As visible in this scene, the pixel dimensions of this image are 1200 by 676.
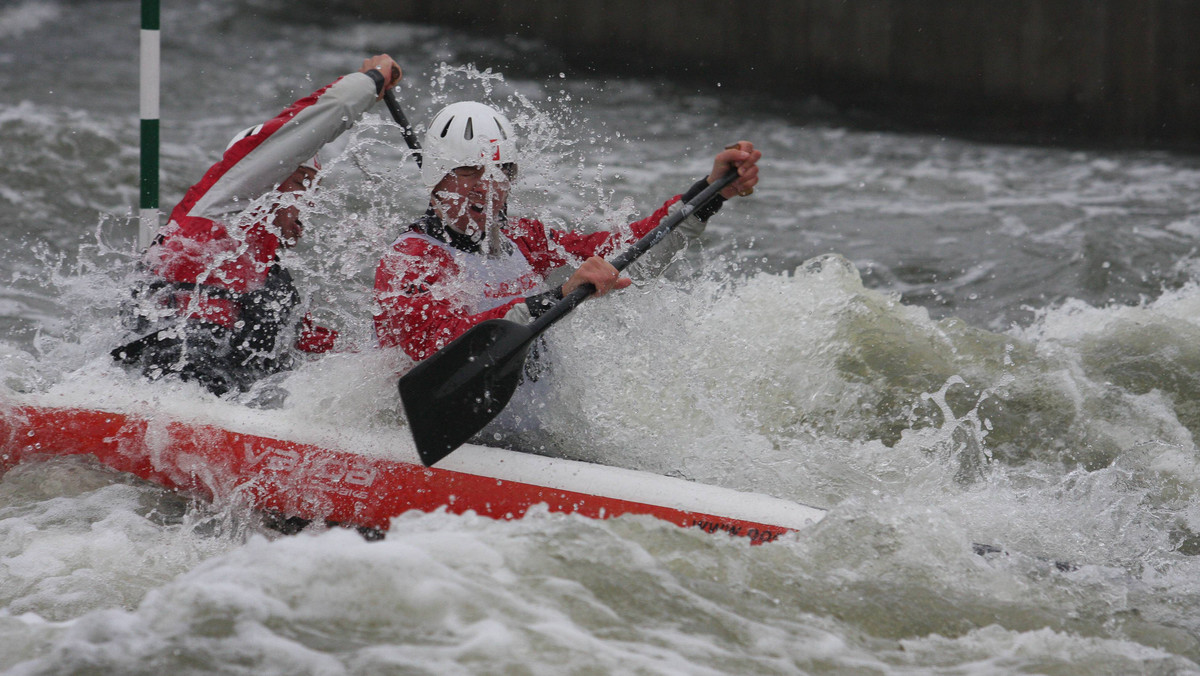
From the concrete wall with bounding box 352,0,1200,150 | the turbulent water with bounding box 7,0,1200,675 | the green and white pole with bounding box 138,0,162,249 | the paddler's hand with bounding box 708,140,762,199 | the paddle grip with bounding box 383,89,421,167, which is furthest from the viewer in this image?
Result: the concrete wall with bounding box 352,0,1200,150

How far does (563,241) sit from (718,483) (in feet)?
3.25

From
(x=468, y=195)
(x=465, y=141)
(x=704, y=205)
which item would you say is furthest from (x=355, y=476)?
(x=704, y=205)

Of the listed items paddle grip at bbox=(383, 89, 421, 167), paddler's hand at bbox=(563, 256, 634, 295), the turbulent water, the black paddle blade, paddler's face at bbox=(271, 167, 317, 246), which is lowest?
the turbulent water

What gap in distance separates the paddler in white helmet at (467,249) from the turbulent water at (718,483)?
16 cm

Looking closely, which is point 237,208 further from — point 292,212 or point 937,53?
point 937,53

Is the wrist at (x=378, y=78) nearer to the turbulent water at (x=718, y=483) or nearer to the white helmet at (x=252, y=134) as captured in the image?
the turbulent water at (x=718, y=483)

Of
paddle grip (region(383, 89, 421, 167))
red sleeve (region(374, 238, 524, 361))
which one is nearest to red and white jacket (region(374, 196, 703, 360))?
red sleeve (region(374, 238, 524, 361))

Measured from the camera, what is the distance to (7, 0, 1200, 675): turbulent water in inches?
96.7

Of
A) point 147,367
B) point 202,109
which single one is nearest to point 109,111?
point 202,109

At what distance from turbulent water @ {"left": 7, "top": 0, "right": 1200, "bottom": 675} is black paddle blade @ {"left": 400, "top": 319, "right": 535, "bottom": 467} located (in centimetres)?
31

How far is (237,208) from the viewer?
3725 mm

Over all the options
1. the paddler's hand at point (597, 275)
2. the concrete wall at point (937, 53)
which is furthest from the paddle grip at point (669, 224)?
the concrete wall at point (937, 53)

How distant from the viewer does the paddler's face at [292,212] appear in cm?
380

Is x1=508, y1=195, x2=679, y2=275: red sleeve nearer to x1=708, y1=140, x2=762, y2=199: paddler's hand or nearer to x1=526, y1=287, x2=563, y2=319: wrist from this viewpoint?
x1=708, y1=140, x2=762, y2=199: paddler's hand
